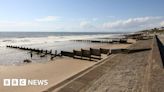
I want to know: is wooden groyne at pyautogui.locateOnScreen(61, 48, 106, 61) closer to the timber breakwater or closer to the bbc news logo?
the bbc news logo

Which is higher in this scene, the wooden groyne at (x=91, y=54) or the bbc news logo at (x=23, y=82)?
the wooden groyne at (x=91, y=54)

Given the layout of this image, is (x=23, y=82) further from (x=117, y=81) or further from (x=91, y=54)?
(x=91, y=54)

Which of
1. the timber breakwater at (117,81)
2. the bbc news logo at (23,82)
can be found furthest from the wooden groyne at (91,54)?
the timber breakwater at (117,81)

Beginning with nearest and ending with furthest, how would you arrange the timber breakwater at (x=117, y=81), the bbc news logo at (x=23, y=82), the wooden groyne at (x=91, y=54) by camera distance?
the timber breakwater at (x=117, y=81) → the bbc news logo at (x=23, y=82) → the wooden groyne at (x=91, y=54)

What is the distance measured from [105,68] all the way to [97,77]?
2489mm

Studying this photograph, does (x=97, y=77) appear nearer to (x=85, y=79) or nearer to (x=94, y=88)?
(x=85, y=79)

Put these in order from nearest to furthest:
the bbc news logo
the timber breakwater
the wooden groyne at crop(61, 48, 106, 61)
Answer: the timber breakwater < the bbc news logo < the wooden groyne at crop(61, 48, 106, 61)

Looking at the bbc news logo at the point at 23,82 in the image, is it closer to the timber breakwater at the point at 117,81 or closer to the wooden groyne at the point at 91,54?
the timber breakwater at the point at 117,81

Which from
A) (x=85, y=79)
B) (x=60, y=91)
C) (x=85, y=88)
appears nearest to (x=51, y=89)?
(x=60, y=91)

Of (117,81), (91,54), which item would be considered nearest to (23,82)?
(117,81)

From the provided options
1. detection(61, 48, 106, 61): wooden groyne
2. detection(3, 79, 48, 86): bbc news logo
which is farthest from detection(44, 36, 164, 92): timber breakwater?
detection(61, 48, 106, 61): wooden groyne

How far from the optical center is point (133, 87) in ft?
30.0

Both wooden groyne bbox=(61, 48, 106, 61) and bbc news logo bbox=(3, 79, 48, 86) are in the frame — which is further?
wooden groyne bbox=(61, 48, 106, 61)

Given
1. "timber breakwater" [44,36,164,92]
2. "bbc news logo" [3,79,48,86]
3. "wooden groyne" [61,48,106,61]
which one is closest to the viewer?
"timber breakwater" [44,36,164,92]
